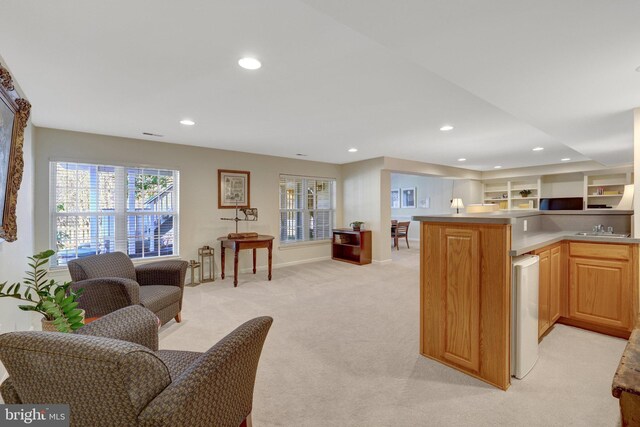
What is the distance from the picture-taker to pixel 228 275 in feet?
16.9

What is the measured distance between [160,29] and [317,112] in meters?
1.75

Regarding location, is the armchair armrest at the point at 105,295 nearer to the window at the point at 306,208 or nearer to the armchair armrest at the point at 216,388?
the armchair armrest at the point at 216,388

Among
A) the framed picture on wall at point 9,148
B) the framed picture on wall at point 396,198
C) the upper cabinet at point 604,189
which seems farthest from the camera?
the framed picture on wall at point 396,198

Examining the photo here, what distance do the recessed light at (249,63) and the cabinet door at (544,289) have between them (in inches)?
105

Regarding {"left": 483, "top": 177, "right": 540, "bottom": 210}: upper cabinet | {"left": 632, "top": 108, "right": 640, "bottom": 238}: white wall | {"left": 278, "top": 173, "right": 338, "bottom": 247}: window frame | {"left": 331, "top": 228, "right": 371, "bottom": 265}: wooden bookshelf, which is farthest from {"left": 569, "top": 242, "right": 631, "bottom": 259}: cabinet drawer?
{"left": 483, "top": 177, "right": 540, "bottom": 210}: upper cabinet

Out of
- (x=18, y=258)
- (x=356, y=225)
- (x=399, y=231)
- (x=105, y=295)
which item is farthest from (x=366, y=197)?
(x=18, y=258)

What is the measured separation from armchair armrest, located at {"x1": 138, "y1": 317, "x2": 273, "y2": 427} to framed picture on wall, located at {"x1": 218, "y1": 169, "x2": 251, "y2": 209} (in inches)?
163

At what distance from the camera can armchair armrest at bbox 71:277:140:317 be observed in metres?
2.40

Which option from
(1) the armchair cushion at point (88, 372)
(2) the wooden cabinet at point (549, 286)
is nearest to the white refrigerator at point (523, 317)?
(2) the wooden cabinet at point (549, 286)

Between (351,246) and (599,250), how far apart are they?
4.14m

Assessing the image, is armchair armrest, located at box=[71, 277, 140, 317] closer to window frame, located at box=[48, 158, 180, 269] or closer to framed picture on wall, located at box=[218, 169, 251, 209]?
window frame, located at box=[48, 158, 180, 269]

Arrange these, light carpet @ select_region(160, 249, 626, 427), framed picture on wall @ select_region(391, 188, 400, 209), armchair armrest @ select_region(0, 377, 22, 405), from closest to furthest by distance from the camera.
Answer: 1. armchair armrest @ select_region(0, 377, 22, 405)
2. light carpet @ select_region(160, 249, 626, 427)
3. framed picture on wall @ select_region(391, 188, 400, 209)

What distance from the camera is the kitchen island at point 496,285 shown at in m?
1.93

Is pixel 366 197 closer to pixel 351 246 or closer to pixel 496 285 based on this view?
pixel 351 246
